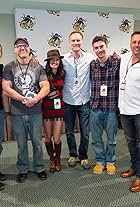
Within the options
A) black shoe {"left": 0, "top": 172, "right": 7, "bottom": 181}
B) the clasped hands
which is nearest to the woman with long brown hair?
the clasped hands

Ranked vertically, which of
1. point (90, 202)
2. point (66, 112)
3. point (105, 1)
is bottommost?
point (90, 202)

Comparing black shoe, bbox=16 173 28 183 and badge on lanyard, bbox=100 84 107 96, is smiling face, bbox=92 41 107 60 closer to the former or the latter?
badge on lanyard, bbox=100 84 107 96

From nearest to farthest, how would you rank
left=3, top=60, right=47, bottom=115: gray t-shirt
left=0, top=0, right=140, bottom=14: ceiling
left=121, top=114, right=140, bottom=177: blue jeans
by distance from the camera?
1. left=121, top=114, right=140, bottom=177: blue jeans
2. left=3, top=60, right=47, bottom=115: gray t-shirt
3. left=0, top=0, right=140, bottom=14: ceiling

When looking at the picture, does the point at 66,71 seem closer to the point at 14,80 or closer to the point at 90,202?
the point at 14,80

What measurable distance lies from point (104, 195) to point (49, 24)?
9.71 ft

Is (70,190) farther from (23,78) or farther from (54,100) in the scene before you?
(23,78)

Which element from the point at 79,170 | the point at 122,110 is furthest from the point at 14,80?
the point at 79,170

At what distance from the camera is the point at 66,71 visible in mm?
2705

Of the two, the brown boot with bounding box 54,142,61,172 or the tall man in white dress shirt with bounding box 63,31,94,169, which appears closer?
the tall man in white dress shirt with bounding box 63,31,94,169

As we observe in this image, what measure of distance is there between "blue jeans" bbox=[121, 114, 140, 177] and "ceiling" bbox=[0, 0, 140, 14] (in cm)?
272

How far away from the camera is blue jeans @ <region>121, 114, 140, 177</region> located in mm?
2312

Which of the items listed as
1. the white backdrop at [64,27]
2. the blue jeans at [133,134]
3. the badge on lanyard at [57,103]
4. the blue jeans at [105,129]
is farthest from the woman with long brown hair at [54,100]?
the white backdrop at [64,27]

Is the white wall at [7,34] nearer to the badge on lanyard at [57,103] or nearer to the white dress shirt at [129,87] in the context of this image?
the badge on lanyard at [57,103]

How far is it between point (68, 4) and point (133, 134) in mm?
2876
